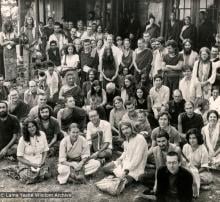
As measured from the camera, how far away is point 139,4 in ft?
50.0

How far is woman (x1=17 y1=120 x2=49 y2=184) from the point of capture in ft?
23.2

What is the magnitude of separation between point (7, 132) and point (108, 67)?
3.12m

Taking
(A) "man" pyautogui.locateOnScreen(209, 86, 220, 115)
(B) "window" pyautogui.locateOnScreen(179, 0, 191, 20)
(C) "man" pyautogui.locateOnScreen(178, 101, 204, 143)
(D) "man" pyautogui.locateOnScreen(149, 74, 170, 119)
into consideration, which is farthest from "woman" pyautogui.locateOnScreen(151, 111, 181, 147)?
(B) "window" pyautogui.locateOnScreen(179, 0, 191, 20)

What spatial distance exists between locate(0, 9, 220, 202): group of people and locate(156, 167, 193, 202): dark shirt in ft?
0.04

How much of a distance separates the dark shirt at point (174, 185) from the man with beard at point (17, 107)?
389 centimetres

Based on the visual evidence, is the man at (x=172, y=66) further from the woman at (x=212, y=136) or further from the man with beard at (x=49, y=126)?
the man with beard at (x=49, y=126)

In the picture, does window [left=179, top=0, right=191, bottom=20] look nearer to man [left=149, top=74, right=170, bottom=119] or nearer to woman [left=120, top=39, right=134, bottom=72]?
woman [left=120, top=39, right=134, bottom=72]

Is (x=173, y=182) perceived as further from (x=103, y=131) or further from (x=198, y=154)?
(x=103, y=131)

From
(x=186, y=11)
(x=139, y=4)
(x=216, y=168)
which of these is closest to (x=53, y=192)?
(x=216, y=168)

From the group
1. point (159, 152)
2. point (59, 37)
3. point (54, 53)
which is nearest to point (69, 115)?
point (159, 152)

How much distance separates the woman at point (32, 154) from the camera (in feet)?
23.2

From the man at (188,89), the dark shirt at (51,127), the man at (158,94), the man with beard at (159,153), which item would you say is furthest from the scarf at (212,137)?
the dark shirt at (51,127)

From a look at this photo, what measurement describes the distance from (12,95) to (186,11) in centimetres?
655

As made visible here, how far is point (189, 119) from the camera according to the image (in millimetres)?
7953
